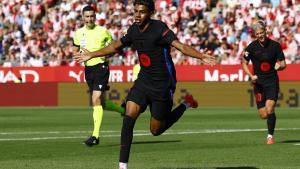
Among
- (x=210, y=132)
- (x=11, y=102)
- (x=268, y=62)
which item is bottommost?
(x=11, y=102)

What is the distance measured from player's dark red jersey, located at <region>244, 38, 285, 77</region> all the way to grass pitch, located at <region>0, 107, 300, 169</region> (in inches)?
54.4

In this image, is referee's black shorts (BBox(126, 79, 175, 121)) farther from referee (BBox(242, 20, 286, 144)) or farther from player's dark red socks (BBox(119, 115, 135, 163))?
referee (BBox(242, 20, 286, 144))

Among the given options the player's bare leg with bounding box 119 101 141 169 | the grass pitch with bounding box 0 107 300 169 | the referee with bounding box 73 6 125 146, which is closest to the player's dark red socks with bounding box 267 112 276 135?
the grass pitch with bounding box 0 107 300 169

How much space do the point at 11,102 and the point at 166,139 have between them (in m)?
22.9

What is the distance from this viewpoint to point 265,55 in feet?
59.8

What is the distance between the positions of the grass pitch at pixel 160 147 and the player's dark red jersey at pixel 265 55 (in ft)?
4.53

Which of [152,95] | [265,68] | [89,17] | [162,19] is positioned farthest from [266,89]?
[162,19]

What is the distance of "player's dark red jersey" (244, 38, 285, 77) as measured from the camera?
59.8 ft

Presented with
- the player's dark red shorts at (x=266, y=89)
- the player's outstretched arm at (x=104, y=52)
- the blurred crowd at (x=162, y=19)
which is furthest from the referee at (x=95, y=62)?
the blurred crowd at (x=162, y=19)

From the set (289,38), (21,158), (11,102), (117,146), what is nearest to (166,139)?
(117,146)

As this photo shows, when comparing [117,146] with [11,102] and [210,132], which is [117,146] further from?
[11,102]

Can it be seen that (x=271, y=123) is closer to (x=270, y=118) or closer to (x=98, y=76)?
(x=270, y=118)

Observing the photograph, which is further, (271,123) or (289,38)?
(289,38)

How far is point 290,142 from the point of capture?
17406 millimetres
